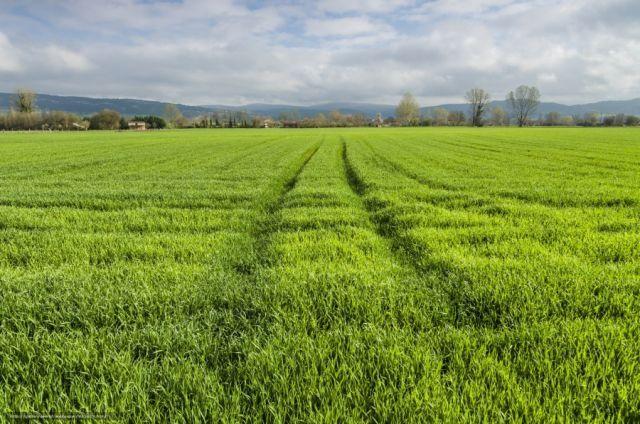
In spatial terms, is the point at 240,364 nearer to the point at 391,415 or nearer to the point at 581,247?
the point at 391,415

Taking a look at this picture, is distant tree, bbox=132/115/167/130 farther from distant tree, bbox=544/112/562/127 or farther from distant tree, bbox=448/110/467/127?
distant tree, bbox=544/112/562/127

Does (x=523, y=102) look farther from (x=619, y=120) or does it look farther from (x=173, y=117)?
(x=173, y=117)

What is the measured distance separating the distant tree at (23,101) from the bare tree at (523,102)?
724 ft

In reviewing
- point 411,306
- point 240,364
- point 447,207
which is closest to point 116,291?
point 240,364

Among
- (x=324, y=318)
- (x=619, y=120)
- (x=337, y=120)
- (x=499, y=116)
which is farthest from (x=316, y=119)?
(x=324, y=318)

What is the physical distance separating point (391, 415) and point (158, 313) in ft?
9.00

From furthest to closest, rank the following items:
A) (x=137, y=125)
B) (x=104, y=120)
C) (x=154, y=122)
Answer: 1. (x=154, y=122)
2. (x=137, y=125)
3. (x=104, y=120)

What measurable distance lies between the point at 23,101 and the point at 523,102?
228028 mm

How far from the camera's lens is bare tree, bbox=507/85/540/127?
177000mm

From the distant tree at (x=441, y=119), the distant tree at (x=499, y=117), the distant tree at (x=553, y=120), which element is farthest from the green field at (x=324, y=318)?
the distant tree at (x=499, y=117)

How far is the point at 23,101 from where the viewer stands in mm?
143875

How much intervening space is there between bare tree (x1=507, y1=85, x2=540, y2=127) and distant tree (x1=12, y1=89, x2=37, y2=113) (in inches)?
8693

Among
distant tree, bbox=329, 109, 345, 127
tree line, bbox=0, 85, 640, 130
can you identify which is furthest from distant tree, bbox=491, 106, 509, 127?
distant tree, bbox=329, 109, 345, 127

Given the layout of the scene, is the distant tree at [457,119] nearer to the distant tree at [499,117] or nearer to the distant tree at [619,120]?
the distant tree at [499,117]
